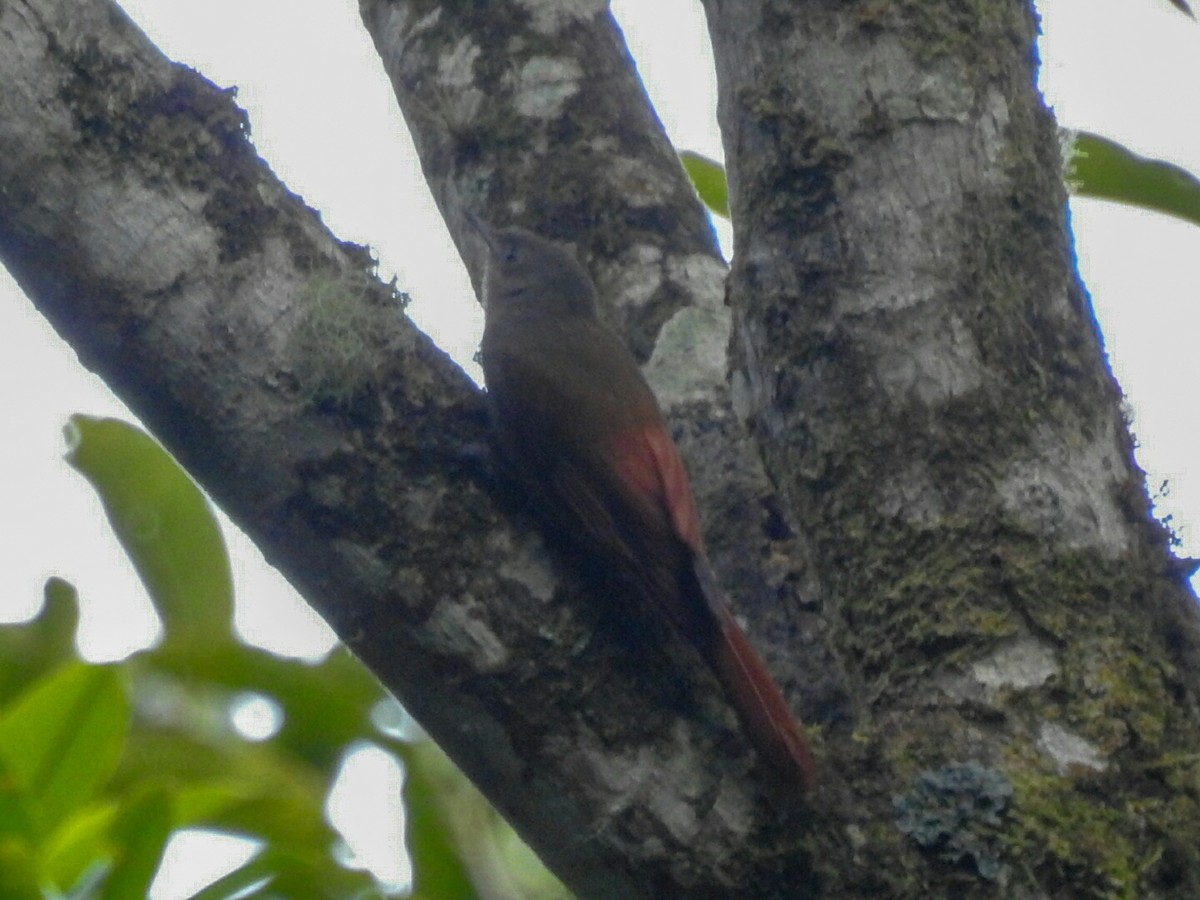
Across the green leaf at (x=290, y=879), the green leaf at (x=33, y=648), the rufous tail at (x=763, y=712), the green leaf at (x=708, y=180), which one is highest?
the green leaf at (x=708, y=180)

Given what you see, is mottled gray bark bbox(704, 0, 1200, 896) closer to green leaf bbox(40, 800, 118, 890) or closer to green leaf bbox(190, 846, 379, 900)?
green leaf bbox(190, 846, 379, 900)

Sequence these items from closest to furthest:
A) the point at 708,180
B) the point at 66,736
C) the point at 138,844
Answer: the point at 138,844 < the point at 66,736 < the point at 708,180

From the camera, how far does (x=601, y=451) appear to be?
3211 mm

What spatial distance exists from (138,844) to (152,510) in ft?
3.64

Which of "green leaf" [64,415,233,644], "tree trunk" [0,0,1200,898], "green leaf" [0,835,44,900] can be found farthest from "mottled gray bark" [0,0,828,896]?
"green leaf" [64,415,233,644]

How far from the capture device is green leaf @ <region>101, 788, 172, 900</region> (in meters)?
2.19

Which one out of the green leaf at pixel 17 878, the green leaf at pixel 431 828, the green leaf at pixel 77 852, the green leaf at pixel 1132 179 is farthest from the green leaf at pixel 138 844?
the green leaf at pixel 1132 179

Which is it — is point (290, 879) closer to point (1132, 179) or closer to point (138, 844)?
point (138, 844)

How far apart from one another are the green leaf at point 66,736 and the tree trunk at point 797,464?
1.07ft

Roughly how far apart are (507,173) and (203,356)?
161 cm

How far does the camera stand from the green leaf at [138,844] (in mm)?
2189

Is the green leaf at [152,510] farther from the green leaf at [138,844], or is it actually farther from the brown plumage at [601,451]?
the green leaf at [138,844]

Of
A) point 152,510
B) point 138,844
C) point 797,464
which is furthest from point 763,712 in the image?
point 152,510

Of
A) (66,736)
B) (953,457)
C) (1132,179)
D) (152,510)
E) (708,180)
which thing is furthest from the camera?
(708,180)
